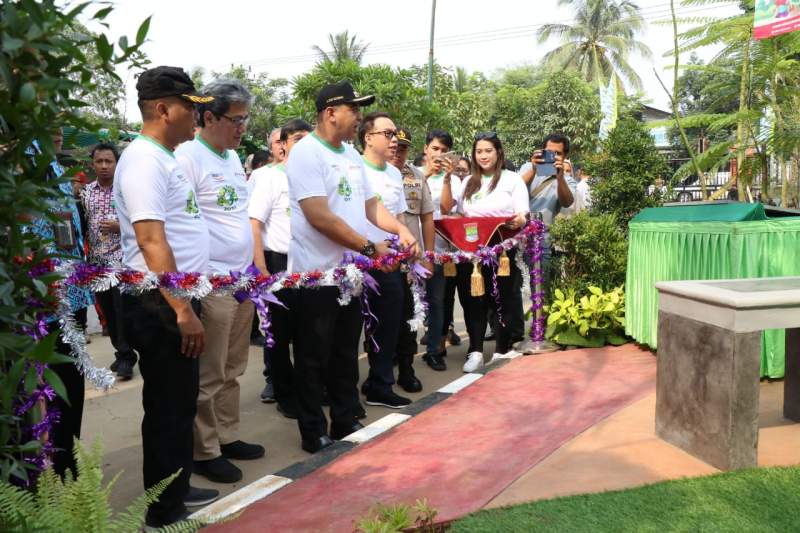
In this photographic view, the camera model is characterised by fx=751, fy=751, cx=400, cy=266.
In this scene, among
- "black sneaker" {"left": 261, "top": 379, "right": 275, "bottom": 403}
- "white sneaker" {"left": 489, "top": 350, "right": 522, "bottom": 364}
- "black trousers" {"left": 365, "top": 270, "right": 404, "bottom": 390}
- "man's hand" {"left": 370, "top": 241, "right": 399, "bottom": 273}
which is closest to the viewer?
"man's hand" {"left": 370, "top": 241, "right": 399, "bottom": 273}

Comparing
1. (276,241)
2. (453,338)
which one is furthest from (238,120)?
(453,338)

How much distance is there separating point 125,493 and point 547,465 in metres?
2.22

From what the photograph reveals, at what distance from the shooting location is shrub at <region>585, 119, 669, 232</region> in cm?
683

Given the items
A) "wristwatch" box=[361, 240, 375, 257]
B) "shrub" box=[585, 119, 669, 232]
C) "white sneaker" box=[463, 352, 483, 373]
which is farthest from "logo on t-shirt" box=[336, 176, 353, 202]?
"shrub" box=[585, 119, 669, 232]

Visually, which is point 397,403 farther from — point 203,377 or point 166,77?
point 166,77

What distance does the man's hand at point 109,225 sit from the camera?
6090mm

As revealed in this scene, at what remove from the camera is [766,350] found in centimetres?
523

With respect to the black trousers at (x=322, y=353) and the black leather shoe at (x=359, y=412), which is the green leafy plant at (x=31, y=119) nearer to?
the black trousers at (x=322, y=353)

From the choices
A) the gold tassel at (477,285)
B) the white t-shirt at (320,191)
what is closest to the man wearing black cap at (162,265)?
the white t-shirt at (320,191)

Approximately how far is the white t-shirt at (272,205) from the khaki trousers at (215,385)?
1.83 meters

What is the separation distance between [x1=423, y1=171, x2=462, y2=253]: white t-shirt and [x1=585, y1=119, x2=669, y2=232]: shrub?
1308mm

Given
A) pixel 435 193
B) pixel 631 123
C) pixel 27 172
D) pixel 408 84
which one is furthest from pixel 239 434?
pixel 408 84

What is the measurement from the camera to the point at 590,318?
650 centimetres

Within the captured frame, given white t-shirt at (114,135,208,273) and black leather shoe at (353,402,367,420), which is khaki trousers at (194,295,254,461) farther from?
black leather shoe at (353,402,367,420)
